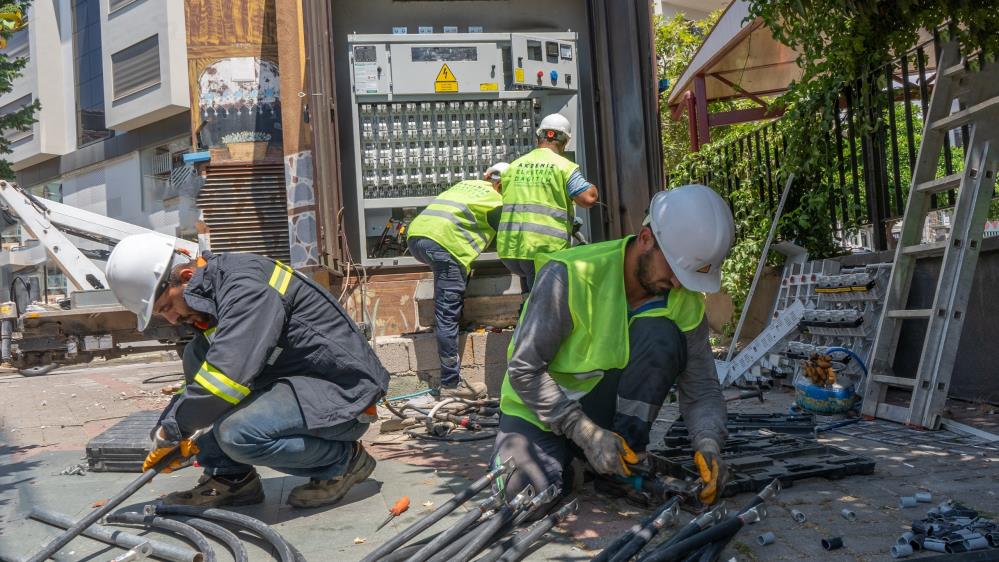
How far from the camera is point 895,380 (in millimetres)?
4762

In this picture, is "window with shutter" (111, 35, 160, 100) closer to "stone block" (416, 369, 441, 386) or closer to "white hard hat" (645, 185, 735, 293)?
"stone block" (416, 369, 441, 386)

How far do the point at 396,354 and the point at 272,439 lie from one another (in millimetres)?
3034

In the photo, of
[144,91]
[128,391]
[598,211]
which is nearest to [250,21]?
[128,391]

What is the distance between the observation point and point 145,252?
11.0ft

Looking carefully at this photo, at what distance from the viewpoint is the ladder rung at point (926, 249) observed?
4910mm

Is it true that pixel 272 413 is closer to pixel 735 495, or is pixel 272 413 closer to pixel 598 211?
pixel 735 495

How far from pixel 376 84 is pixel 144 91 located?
17.3 m

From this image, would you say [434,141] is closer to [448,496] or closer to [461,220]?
[461,220]

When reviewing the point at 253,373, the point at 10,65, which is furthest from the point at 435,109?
the point at 10,65

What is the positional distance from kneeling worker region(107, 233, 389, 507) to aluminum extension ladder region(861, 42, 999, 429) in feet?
9.59

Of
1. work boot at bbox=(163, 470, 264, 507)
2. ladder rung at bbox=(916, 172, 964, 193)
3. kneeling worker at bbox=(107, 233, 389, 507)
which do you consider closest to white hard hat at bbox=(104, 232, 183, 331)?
kneeling worker at bbox=(107, 233, 389, 507)

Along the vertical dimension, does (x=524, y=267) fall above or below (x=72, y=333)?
above

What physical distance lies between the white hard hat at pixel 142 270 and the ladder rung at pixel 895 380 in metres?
3.84

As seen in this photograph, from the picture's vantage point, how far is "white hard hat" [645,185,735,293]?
2.89 metres
